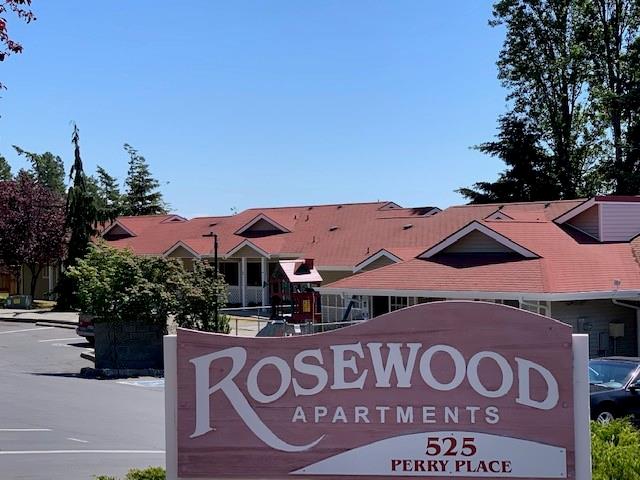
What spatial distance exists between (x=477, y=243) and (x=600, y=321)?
16.0 feet

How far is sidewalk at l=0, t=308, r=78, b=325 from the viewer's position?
1683 inches

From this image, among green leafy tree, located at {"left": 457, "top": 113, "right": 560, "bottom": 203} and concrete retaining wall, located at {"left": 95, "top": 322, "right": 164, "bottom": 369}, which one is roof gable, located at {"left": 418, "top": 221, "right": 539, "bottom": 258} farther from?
green leafy tree, located at {"left": 457, "top": 113, "right": 560, "bottom": 203}

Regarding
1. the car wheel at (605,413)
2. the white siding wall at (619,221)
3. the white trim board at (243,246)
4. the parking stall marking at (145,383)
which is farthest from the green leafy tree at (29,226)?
the car wheel at (605,413)

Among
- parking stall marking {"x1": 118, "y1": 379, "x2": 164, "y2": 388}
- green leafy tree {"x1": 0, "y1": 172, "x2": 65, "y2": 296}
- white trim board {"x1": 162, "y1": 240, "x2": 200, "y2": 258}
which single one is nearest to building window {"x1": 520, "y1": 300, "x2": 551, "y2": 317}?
parking stall marking {"x1": 118, "y1": 379, "x2": 164, "y2": 388}

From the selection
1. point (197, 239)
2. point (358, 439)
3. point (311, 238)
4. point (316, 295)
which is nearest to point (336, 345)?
point (358, 439)

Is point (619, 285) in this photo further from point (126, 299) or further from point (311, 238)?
point (311, 238)

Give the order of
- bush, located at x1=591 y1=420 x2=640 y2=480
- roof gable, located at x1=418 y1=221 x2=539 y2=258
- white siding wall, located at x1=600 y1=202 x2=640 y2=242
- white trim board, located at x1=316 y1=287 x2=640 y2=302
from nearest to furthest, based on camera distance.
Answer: bush, located at x1=591 y1=420 x2=640 y2=480, white trim board, located at x1=316 y1=287 x2=640 y2=302, roof gable, located at x1=418 y1=221 x2=539 y2=258, white siding wall, located at x1=600 y1=202 x2=640 y2=242

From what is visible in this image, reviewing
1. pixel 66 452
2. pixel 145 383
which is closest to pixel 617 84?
pixel 145 383

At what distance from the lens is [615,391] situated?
15719mm

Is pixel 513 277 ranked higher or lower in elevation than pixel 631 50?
lower

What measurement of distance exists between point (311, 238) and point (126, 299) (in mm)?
18636

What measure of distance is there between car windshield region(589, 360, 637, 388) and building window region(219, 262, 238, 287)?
107ft

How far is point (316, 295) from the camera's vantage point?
33594 millimetres

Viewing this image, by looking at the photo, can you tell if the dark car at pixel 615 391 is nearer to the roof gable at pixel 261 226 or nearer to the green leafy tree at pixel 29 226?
the roof gable at pixel 261 226
